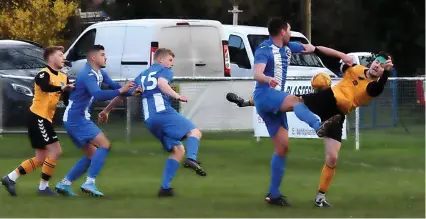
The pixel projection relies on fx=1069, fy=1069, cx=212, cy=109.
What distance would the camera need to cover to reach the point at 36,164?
11.8 meters

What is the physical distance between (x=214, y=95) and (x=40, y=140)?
25.1ft

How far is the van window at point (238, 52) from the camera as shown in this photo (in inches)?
905

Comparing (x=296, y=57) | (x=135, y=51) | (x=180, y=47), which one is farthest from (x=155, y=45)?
(x=296, y=57)

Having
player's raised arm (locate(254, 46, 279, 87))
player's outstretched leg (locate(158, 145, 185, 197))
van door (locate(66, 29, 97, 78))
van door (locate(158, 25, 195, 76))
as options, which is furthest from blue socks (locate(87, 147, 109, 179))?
van door (locate(66, 29, 97, 78))

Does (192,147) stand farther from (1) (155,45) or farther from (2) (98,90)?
(1) (155,45)

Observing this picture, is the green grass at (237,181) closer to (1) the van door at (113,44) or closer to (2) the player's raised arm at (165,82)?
(2) the player's raised arm at (165,82)

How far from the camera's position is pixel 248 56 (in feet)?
75.0

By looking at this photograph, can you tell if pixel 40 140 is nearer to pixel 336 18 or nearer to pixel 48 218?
pixel 48 218

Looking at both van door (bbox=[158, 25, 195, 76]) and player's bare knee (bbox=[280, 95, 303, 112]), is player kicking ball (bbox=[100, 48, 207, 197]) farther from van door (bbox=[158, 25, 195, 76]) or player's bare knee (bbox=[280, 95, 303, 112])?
van door (bbox=[158, 25, 195, 76])

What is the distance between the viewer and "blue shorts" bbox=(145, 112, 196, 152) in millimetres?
11594

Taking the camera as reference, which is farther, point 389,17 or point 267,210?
point 389,17

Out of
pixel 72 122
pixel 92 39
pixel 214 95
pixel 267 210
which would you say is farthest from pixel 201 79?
pixel 267 210

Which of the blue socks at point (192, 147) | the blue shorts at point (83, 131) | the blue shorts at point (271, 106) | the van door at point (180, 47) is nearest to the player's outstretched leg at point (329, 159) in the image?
the blue shorts at point (271, 106)

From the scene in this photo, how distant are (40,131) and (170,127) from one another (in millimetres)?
1405
